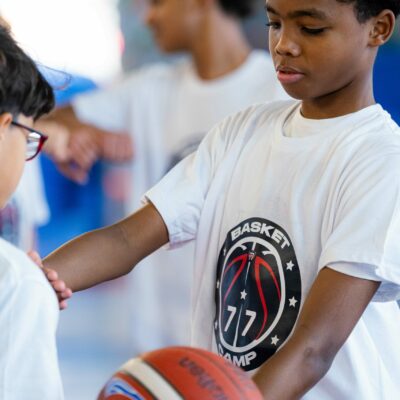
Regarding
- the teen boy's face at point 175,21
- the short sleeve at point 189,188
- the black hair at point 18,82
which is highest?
the black hair at point 18,82

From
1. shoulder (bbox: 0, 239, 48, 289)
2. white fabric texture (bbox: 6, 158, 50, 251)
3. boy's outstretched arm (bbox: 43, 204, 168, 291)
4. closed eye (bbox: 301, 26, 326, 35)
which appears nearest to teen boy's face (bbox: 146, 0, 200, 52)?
white fabric texture (bbox: 6, 158, 50, 251)

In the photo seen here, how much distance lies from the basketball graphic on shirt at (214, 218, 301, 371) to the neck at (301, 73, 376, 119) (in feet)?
0.73

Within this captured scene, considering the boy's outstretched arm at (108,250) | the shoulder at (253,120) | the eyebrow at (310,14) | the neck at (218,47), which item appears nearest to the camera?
the eyebrow at (310,14)

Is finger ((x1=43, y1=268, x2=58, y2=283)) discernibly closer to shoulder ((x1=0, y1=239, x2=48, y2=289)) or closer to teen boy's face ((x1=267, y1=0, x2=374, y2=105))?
shoulder ((x1=0, y1=239, x2=48, y2=289))

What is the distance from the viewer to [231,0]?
12.5ft

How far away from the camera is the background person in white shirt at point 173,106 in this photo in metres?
3.64

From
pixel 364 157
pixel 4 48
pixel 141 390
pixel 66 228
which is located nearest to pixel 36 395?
pixel 141 390

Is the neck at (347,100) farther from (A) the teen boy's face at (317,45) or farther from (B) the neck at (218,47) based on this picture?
(B) the neck at (218,47)

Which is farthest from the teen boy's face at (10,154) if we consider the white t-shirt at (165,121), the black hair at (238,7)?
the black hair at (238,7)

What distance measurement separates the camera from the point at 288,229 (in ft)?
5.83

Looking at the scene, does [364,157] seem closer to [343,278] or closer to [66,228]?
[343,278]

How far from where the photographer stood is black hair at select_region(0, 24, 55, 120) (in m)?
1.51

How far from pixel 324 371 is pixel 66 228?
351 centimetres

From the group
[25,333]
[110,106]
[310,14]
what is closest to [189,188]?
[310,14]
